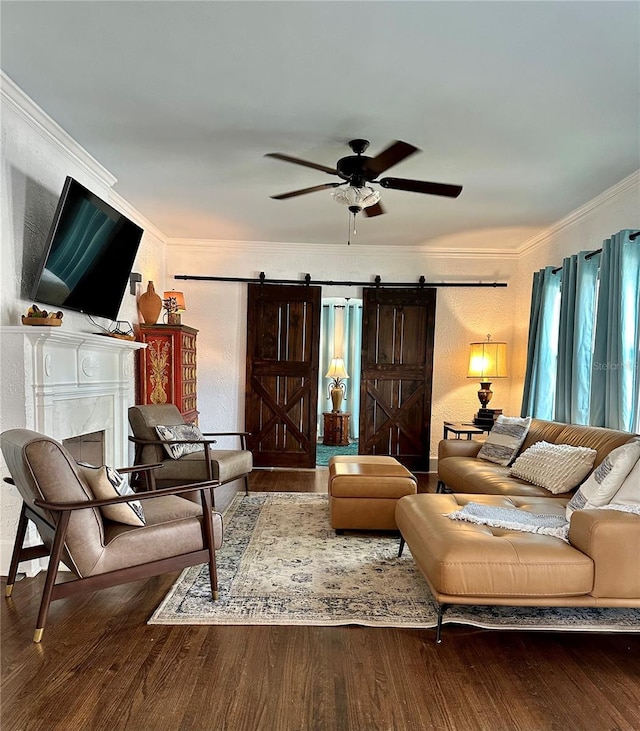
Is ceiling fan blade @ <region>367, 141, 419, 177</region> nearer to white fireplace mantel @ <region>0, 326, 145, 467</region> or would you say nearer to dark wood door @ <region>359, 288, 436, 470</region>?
white fireplace mantel @ <region>0, 326, 145, 467</region>

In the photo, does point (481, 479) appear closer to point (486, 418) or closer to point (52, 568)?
point (486, 418)

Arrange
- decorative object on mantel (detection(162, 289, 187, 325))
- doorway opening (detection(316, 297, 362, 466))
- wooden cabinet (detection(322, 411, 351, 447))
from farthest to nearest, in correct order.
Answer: doorway opening (detection(316, 297, 362, 466)) < wooden cabinet (detection(322, 411, 351, 447)) < decorative object on mantel (detection(162, 289, 187, 325))

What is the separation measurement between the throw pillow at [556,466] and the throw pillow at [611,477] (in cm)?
66

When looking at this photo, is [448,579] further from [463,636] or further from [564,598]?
[564,598]

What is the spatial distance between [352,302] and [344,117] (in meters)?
5.60

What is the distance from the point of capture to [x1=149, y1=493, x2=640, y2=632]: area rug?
93.8 inches

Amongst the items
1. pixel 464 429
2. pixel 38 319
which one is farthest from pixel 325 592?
pixel 464 429

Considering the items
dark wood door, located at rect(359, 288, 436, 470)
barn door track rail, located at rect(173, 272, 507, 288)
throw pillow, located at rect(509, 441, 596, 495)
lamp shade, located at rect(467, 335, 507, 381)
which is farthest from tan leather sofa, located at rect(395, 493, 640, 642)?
barn door track rail, located at rect(173, 272, 507, 288)

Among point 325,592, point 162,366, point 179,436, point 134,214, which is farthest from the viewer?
point 162,366

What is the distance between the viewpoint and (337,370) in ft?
26.5

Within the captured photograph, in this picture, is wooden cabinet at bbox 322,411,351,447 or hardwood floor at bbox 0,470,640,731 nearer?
hardwood floor at bbox 0,470,640,731

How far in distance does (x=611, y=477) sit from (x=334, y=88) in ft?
8.16

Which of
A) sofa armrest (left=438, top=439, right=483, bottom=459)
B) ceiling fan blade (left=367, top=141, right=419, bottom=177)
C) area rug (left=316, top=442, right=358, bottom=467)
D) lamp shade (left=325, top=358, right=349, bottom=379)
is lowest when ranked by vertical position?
area rug (left=316, top=442, right=358, bottom=467)

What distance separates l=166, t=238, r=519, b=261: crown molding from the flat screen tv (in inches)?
73.6
